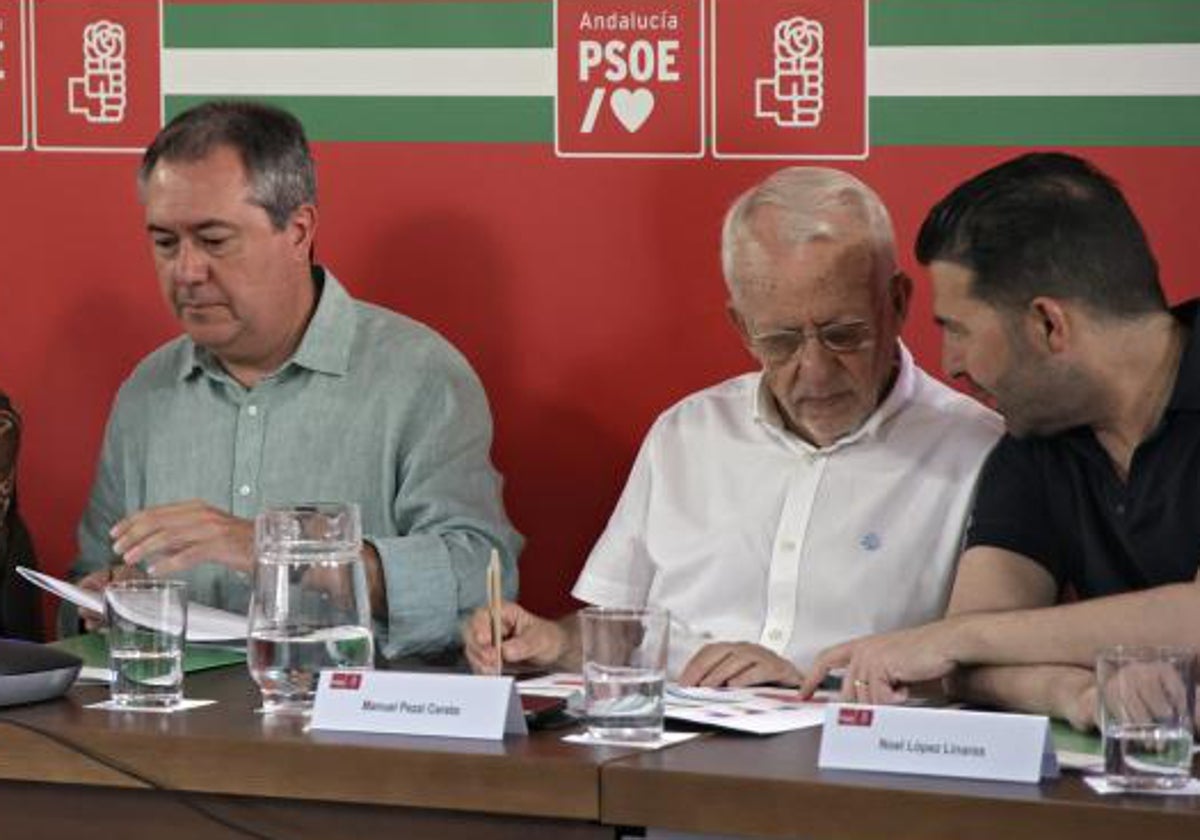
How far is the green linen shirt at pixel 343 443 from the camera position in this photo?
328cm

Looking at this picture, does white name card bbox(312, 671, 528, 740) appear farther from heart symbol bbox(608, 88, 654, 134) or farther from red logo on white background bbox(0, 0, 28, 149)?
red logo on white background bbox(0, 0, 28, 149)

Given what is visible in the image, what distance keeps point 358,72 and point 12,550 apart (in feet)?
3.00

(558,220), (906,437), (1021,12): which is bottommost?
(906,437)

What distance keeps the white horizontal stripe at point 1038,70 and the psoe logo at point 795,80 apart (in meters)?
0.08

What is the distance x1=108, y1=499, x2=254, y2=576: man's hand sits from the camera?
114 inches

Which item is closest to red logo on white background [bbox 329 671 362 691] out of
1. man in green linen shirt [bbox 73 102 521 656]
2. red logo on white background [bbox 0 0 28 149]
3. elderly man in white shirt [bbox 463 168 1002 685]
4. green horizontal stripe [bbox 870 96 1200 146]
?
elderly man in white shirt [bbox 463 168 1002 685]

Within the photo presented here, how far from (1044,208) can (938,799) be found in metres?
0.94

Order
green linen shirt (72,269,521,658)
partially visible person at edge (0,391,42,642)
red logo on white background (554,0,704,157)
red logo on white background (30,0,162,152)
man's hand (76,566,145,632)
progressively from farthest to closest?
red logo on white background (30,0,162,152)
red logo on white background (554,0,704,157)
partially visible person at edge (0,391,42,642)
green linen shirt (72,269,521,658)
man's hand (76,566,145,632)

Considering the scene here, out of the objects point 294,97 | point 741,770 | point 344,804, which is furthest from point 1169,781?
point 294,97

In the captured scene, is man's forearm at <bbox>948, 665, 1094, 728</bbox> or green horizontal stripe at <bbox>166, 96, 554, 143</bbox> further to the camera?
green horizontal stripe at <bbox>166, 96, 554, 143</bbox>

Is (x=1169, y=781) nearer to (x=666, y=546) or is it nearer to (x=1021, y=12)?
(x=666, y=546)

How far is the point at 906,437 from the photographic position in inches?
123

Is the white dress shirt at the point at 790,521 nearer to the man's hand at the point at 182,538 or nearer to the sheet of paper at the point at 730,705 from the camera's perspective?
the sheet of paper at the point at 730,705

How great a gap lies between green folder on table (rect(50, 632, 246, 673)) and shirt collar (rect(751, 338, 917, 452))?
0.77 metres
